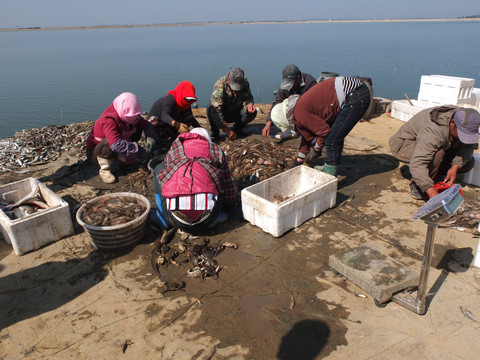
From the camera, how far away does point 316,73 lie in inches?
650

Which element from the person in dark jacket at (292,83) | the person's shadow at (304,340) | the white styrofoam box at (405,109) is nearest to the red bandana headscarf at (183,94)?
the person in dark jacket at (292,83)

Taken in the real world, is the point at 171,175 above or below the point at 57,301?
above

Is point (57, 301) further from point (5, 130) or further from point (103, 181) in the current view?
point (5, 130)

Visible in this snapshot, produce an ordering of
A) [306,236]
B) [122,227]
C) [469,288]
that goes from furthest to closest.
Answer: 1. [306,236]
2. [122,227]
3. [469,288]

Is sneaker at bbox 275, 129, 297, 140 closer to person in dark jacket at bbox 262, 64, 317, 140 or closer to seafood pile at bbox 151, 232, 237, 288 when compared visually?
person in dark jacket at bbox 262, 64, 317, 140

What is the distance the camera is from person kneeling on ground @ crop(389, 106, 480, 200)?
13.3ft

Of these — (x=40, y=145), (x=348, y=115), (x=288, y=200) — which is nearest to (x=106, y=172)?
(x=40, y=145)

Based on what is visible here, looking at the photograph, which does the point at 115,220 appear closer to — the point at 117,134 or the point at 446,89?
the point at 117,134

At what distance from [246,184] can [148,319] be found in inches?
104

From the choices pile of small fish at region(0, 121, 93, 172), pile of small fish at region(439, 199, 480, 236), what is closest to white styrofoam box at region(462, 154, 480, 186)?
pile of small fish at region(439, 199, 480, 236)

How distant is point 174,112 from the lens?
643cm

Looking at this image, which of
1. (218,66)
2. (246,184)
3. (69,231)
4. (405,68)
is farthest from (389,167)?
(218,66)

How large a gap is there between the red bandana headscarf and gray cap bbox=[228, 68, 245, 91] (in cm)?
72

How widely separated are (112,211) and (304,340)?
2.33m
